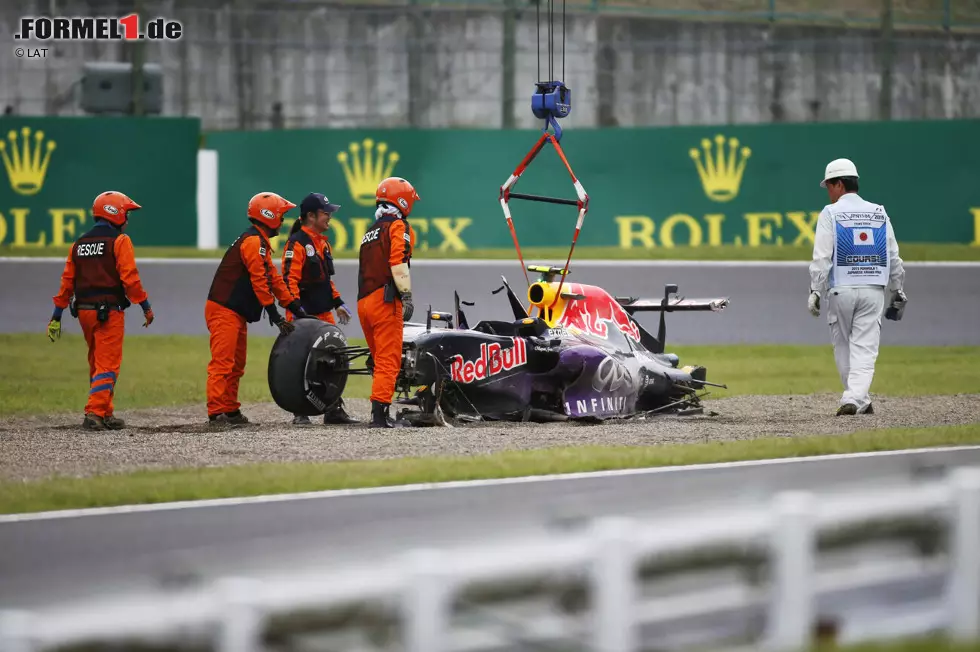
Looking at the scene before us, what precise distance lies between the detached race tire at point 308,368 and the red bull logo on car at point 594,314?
1.91 m

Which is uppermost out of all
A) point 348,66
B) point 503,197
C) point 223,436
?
point 348,66

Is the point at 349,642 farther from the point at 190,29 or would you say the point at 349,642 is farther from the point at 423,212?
the point at 190,29

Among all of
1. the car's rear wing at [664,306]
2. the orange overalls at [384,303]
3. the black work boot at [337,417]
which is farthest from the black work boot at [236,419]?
the car's rear wing at [664,306]

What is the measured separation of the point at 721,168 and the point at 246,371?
759 centimetres

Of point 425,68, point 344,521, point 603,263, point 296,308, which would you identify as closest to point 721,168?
point 603,263

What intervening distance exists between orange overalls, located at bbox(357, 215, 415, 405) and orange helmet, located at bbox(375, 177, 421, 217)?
0.21m

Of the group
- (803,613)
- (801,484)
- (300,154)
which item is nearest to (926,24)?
(300,154)

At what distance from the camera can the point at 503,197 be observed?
13.9 m

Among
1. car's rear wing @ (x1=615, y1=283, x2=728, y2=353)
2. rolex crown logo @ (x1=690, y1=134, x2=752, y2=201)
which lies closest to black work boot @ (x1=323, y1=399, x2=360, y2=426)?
car's rear wing @ (x1=615, y1=283, x2=728, y2=353)

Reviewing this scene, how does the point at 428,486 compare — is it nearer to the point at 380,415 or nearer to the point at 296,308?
the point at 380,415

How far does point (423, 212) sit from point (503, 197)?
30.8ft

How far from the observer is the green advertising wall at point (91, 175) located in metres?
23.0

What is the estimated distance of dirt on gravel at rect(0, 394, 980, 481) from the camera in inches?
444

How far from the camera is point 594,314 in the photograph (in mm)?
14031
